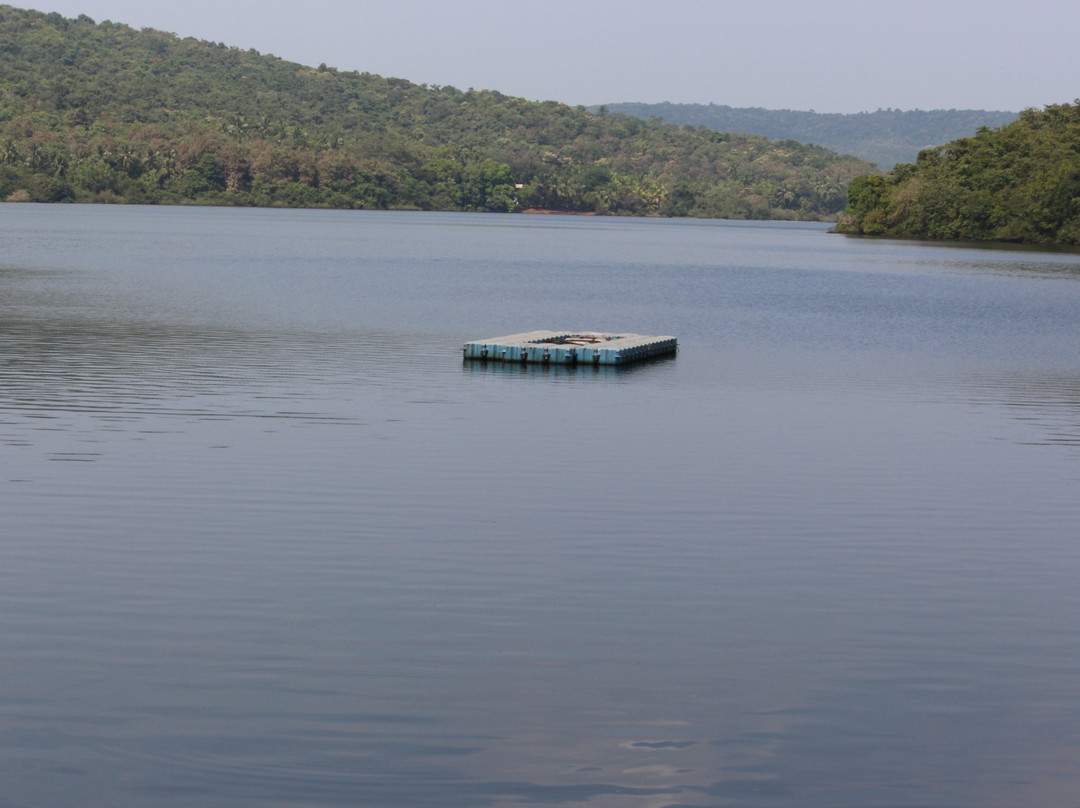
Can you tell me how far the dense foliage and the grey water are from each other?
395 ft

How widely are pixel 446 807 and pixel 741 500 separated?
10.3 metres

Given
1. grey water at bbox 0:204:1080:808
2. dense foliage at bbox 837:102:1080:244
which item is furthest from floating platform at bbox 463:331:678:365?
dense foliage at bbox 837:102:1080:244

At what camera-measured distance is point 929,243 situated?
15350cm

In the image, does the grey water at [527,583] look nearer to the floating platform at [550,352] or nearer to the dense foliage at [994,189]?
the floating platform at [550,352]

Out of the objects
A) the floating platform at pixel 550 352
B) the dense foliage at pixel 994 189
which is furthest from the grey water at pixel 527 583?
the dense foliage at pixel 994 189

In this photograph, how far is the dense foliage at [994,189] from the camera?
147500 mm

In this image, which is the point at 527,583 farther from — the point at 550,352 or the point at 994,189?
the point at 994,189

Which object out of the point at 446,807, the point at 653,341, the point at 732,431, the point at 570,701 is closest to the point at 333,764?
the point at 446,807

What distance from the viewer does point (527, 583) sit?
44.9 feet

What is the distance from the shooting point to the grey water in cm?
927

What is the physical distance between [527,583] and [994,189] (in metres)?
156

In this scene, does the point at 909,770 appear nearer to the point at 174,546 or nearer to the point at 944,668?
the point at 944,668

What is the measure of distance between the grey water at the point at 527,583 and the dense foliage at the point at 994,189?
395ft

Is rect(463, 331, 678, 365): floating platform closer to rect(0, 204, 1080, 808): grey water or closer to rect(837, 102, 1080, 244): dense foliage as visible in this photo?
rect(0, 204, 1080, 808): grey water
